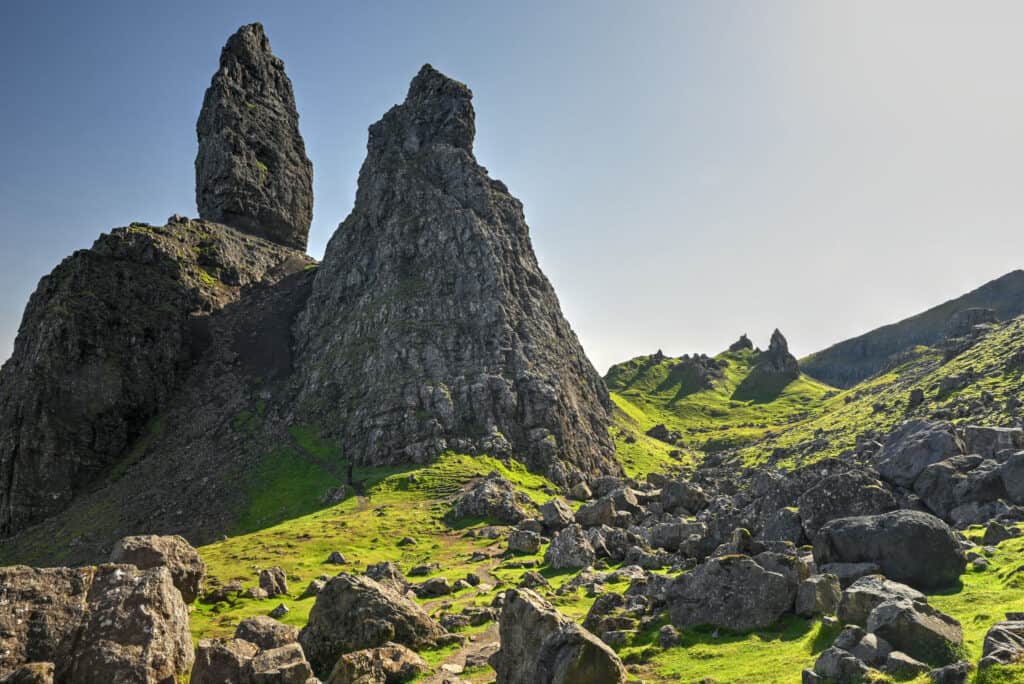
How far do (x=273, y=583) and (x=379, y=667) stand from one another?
3221cm

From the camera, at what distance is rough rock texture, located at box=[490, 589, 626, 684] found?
21.2 metres

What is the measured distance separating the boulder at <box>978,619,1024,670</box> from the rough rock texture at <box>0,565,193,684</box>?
30861 mm

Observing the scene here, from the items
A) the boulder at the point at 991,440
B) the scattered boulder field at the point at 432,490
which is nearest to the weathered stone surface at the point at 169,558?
the scattered boulder field at the point at 432,490

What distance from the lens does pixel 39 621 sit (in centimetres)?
2641

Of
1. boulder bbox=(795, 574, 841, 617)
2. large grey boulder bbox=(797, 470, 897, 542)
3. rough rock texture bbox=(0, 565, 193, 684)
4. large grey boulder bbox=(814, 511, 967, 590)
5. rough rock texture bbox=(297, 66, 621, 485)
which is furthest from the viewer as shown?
rough rock texture bbox=(297, 66, 621, 485)

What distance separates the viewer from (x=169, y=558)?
48.2 metres

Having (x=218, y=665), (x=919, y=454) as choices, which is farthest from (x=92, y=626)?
(x=919, y=454)

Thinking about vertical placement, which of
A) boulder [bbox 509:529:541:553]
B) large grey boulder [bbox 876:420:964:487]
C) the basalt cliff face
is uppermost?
the basalt cliff face

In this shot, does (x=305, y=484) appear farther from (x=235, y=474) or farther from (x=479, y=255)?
(x=479, y=255)

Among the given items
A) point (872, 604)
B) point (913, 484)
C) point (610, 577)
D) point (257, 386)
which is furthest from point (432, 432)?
point (872, 604)

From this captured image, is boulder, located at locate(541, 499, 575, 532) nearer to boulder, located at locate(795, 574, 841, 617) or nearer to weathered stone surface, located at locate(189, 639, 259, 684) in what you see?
boulder, located at locate(795, 574, 841, 617)

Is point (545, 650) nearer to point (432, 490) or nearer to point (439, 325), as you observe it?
point (432, 490)

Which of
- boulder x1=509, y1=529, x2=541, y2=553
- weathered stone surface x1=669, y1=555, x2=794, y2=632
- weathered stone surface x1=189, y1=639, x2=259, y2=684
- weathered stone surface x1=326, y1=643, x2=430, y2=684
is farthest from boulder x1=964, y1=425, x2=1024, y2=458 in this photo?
weathered stone surface x1=189, y1=639, x2=259, y2=684

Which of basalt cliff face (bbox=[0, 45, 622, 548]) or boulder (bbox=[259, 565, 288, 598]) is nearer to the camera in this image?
boulder (bbox=[259, 565, 288, 598])
